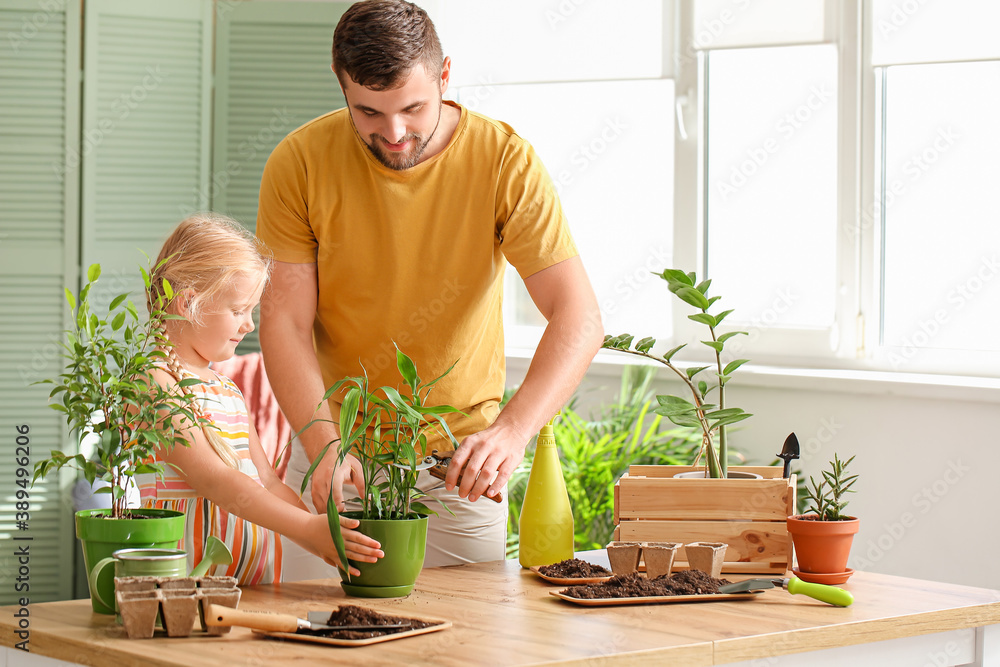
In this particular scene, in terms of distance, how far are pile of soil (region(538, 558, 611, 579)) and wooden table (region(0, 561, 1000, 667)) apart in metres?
0.03

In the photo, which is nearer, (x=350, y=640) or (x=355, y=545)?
(x=350, y=640)

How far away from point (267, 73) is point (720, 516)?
111 inches

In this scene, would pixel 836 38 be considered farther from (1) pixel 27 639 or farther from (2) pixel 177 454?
(1) pixel 27 639

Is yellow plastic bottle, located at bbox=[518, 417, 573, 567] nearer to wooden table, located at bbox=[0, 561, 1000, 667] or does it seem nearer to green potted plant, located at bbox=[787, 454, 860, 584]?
wooden table, located at bbox=[0, 561, 1000, 667]

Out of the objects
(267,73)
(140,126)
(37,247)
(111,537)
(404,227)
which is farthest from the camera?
(267,73)

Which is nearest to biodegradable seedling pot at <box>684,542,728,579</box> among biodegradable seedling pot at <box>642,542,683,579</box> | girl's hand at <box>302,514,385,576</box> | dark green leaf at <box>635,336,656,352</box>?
biodegradable seedling pot at <box>642,542,683,579</box>

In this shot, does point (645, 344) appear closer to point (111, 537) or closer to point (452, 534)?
point (452, 534)

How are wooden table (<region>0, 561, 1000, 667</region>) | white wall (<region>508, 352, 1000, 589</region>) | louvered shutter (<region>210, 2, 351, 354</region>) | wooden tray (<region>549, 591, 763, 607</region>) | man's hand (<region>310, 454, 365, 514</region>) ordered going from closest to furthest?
wooden table (<region>0, 561, 1000, 667</region>)
wooden tray (<region>549, 591, 763, 607</region>)
man's hand (<region>310, 454, 365, 514</region>)
white wall (<region>508, 352, 1000, 589</region>)
louvered shutter (<region>210, 2, 351, 354</region>)

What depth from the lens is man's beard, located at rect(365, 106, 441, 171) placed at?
178cm

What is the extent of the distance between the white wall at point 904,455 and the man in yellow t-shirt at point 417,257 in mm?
1517

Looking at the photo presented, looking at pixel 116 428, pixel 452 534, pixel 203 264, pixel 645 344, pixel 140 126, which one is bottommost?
pixel 452 534

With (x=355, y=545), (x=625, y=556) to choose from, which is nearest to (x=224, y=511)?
(x=355, y=545)

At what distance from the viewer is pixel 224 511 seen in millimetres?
1677

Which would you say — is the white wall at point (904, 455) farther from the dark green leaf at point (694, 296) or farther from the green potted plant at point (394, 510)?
the green potted plant at point (394, 510)
